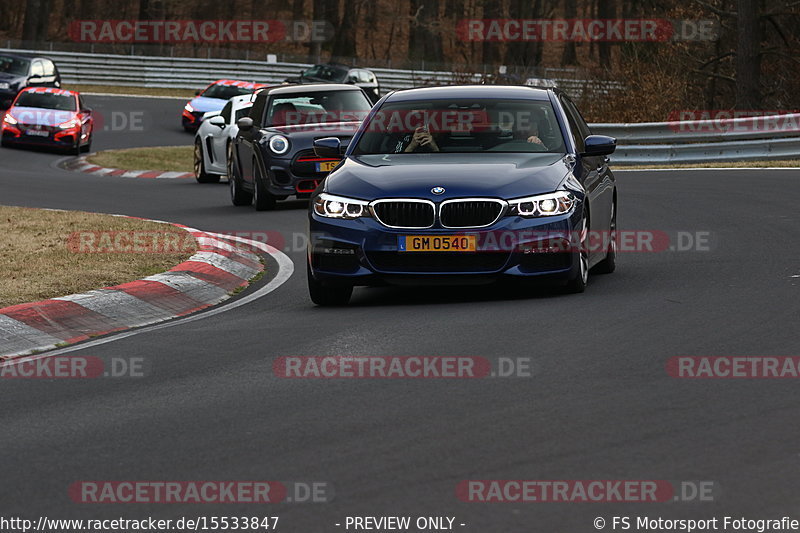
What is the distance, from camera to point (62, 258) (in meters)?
13.3

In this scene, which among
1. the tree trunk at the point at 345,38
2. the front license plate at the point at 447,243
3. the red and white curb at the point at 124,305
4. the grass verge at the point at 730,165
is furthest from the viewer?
the tree trunk at the point at 345,38

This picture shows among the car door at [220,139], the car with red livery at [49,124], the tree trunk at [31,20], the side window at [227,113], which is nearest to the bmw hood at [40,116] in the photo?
the car with red livery at [49,124]

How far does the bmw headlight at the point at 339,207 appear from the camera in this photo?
10500mm

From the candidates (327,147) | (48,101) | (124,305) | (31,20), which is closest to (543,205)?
(327,147)

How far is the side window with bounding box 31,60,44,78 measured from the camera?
46406mm

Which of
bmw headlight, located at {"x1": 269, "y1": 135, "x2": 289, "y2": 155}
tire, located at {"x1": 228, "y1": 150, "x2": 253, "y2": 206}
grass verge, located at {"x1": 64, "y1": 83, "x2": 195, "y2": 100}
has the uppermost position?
bmw headlight, located at {"x1": 269, "y1": 135, "x2": 289, "y2": 155}

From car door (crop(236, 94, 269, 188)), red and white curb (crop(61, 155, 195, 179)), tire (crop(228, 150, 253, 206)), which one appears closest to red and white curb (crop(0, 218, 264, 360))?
car door (crop(236, 94, 269, 188))

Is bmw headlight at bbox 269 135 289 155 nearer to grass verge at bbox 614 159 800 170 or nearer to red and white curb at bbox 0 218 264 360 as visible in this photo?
red and white curb at bbox 0 218 264 360

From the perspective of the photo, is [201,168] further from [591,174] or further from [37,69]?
[37,69]

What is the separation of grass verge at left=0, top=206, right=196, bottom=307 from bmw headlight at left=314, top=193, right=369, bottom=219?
193 centimetres

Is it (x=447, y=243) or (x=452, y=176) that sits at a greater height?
(x=452, y=176)

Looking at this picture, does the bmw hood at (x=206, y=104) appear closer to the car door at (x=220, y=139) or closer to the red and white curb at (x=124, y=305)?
the car door at (x=220, y=139)

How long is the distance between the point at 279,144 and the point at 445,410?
13.3 m

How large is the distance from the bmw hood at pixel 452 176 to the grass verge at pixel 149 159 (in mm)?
21192
